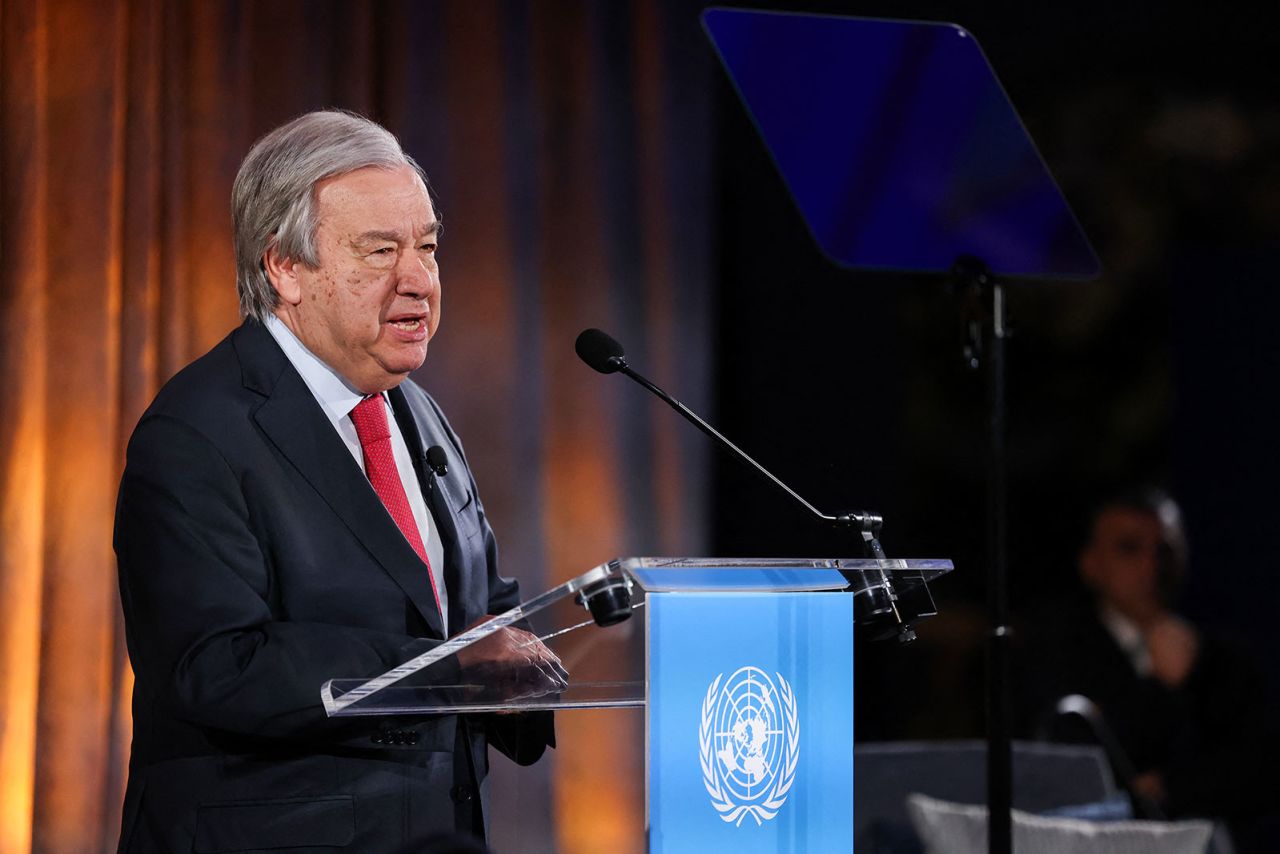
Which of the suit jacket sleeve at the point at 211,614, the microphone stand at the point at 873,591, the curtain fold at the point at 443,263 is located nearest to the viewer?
the suit jacket sleeve at the point at 211,614

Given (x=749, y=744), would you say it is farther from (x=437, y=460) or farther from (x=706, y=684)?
(x=437, y=460)

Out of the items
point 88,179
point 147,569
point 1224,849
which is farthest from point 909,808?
point 88,179

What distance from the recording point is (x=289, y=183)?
7.03ft

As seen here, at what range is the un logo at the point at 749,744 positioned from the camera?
1652mm

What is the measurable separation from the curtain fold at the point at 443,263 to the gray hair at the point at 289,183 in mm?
1513

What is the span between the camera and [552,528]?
406cm

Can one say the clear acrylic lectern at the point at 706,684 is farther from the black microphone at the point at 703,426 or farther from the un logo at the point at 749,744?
the black microphone at the point at 703,426

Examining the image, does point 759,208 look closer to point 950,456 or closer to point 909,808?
point 950,456

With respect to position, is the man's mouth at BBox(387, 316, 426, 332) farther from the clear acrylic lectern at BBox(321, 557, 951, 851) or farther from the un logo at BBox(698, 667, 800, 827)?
the un logo at BBox(698, 667, 800, 827)

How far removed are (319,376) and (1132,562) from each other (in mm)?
3070

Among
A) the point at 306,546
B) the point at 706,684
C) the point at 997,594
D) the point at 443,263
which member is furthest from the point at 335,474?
the point at 443,263

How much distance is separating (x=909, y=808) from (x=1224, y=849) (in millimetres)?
947

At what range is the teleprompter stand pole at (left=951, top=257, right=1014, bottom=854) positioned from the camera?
2734 millimetres

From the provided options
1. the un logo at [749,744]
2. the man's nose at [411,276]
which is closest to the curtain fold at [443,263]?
the man's nose at [411,276]
